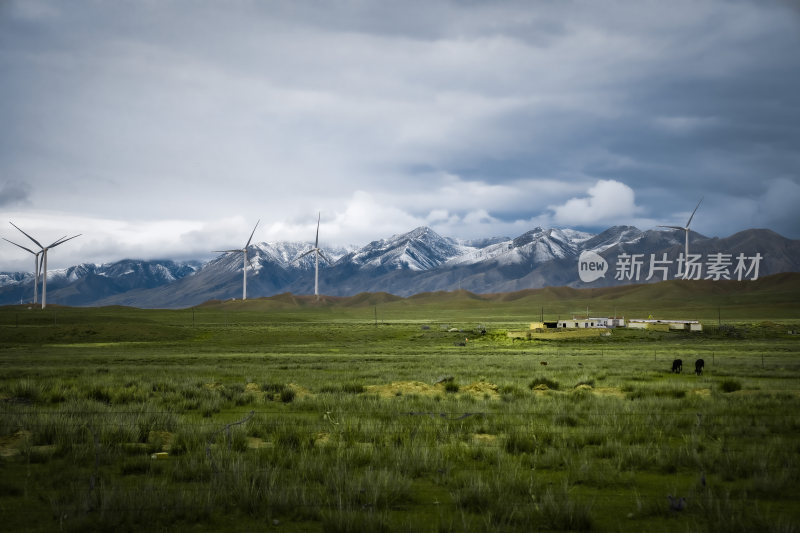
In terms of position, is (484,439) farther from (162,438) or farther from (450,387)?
(450,387)

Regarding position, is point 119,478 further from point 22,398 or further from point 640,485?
point 22,398

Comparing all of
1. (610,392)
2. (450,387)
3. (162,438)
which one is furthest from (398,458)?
(610,392)

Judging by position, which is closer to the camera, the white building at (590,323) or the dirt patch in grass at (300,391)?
the dirt patch in grass at (300,391)

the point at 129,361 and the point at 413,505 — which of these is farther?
the point at 129,361

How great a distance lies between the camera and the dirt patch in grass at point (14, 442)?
12414 millimetres

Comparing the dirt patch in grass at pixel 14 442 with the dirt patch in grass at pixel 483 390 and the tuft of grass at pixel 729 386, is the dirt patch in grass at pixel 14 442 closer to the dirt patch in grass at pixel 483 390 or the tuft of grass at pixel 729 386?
the dirt patch in grass at pixel 483 390

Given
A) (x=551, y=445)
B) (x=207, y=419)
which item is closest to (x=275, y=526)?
(x=551, y=445)

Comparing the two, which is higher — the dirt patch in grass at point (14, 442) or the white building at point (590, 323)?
the dirt patch in grass at point (14, 442)

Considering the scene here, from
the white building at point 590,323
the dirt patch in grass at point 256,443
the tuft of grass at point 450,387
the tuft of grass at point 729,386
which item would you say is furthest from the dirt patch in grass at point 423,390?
the white building at point 590,323

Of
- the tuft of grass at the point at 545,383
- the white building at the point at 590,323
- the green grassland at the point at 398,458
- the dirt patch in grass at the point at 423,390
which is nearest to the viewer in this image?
the green grassland at the point at 398,458

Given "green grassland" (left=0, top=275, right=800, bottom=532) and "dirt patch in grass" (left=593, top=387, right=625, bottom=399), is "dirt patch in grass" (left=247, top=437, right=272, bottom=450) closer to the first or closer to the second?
"green grassland" (left=0, top=275, right=800, bottom=532)

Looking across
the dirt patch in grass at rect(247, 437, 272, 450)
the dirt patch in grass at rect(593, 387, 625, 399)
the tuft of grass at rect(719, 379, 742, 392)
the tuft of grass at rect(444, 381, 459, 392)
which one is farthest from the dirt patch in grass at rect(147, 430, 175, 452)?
the tuft of grass at rect(719, 379, 742, 392)

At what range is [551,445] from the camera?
43.9 ft

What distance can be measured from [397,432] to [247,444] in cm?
364
